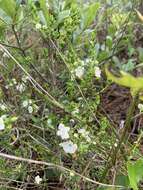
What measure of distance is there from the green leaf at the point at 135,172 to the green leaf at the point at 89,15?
526 mm

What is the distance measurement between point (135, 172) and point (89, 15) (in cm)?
55

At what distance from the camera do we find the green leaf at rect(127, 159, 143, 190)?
1128 millimetres

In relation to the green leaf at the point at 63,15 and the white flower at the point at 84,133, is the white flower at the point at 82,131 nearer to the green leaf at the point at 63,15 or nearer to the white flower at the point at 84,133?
the white flower at the point at 84,133

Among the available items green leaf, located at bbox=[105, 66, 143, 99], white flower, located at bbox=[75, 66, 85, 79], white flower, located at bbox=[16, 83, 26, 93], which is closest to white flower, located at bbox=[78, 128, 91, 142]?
white flower, located at bbox=[75, 66, 85, 79]

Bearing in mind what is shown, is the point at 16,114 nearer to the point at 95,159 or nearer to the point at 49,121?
the point at 49,121

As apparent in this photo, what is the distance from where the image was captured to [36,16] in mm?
1362

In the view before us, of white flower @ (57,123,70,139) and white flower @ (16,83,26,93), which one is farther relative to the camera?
white flower @ (16,83,26,93)

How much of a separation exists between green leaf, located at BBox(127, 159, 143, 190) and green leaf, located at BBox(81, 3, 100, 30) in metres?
0.53

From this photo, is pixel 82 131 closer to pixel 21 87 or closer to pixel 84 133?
pixel 84 133

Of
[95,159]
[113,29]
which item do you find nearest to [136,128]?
[113,29]

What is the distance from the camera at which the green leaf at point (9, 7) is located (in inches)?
49.9

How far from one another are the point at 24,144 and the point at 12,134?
90 millimetres

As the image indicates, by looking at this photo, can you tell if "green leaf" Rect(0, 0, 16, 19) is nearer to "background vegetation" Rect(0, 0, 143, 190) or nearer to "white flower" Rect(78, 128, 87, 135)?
"background vegetation" Rect(0, 0, 143, 190)

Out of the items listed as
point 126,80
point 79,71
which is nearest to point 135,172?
point 79,71
